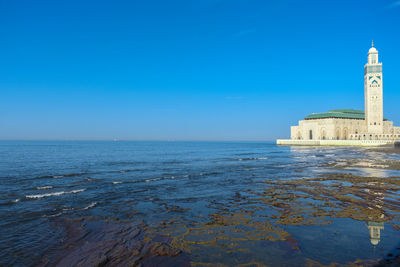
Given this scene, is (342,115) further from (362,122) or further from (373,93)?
(373,93)

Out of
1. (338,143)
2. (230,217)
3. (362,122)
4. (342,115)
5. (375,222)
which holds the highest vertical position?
(342,115)

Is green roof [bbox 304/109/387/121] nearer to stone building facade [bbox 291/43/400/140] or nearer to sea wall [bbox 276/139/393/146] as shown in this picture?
stone building facade [bbox 291/43/400/140]

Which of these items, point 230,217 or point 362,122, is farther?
point 362,122

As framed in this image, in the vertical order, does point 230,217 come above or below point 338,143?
below

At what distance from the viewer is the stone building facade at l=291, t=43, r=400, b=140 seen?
105 meters

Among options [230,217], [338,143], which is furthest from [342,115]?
[230,217]

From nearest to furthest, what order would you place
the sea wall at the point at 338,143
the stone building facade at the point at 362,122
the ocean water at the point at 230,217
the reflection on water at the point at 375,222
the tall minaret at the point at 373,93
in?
the ocean water at the point at 230,217
the reflection on water at the point at 375,222
the sea wall at the point at 338,143
the tall minaret at the point at 373,93
the stone building facade at the point at 362,122

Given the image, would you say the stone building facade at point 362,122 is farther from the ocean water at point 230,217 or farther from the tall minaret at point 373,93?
the ocean water at point 230,217

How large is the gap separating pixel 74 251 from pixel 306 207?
9.12m

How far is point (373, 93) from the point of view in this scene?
105375 millimetres

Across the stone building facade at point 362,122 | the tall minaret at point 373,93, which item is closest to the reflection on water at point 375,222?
the stone building facade at point 362,122

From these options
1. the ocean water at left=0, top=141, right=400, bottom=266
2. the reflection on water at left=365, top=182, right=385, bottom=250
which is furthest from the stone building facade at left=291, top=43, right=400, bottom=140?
the reflection on water at left=365, top=182, right=385, bottom=250

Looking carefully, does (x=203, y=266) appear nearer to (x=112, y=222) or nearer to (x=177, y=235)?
(x=177, y=235)

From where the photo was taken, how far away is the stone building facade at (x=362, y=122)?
104875 mm
